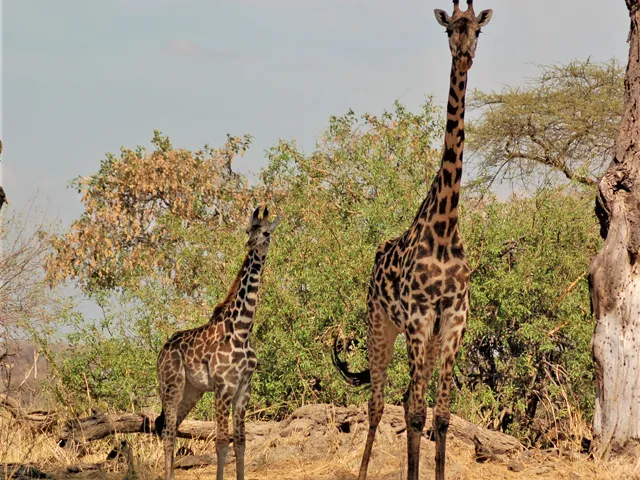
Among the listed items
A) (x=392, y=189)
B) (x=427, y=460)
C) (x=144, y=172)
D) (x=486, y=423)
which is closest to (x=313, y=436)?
(x=427, y=460)

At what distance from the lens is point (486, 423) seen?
10.3 m

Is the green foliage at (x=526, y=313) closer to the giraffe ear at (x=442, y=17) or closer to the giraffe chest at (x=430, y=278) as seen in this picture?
the giraffe chest at (x=430, y=278)

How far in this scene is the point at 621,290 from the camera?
8.70 metres

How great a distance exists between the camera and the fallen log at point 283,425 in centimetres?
950

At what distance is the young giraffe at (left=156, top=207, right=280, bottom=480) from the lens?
786 cm

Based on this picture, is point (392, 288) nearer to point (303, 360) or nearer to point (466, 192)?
point (303, 360)

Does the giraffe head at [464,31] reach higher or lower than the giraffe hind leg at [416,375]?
higher

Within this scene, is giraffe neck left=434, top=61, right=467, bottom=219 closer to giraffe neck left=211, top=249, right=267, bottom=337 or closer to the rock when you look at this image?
giraffe neck left=211, top=249, right=267, bottom=337

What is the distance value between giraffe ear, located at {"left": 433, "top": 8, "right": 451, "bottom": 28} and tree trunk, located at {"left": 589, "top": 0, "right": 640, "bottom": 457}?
300 centimetres

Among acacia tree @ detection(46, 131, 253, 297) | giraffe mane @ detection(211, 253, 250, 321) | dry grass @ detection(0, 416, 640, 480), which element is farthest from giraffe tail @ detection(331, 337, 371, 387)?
acacia tree @ detection(46, 131, 253, 297)

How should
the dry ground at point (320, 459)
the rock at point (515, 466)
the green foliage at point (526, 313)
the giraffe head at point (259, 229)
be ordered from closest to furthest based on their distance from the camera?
Answer: the giraffe head at point (259, 229)
the dry ground at point (320, 459)
the rock at point (515, 466)
the green foliage at point (526, 313)

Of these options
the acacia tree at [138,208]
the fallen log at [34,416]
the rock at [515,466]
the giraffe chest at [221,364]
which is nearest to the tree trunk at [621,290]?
the rock at [515,466]

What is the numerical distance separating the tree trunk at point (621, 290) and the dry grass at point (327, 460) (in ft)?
1.33

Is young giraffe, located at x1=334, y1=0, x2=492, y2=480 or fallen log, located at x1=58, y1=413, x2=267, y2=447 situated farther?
fallen log, located at x1=58, y1=413, x2=267, y2=447
